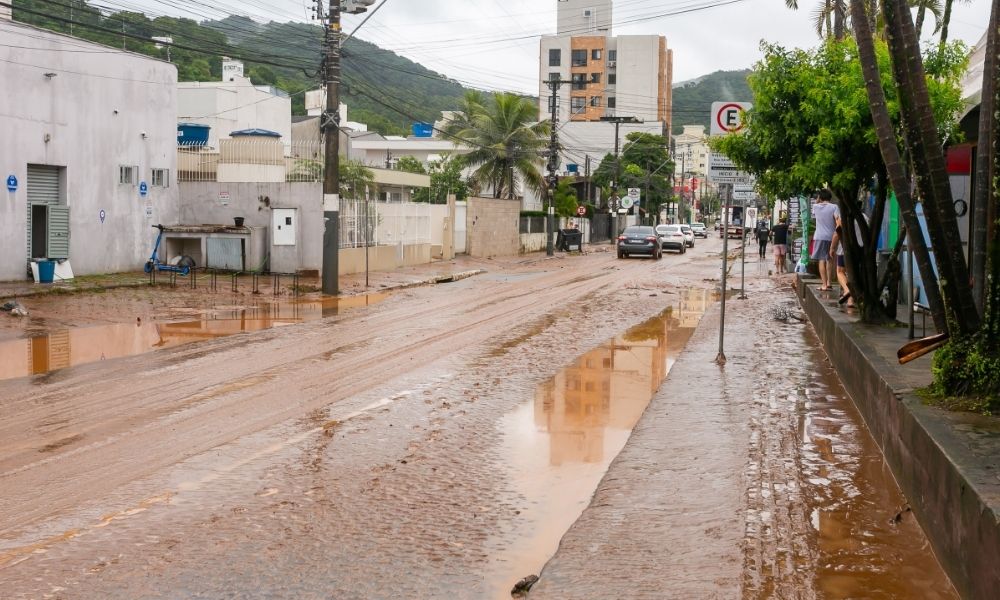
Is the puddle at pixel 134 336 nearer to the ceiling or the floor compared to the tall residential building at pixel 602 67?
nearer to the floor

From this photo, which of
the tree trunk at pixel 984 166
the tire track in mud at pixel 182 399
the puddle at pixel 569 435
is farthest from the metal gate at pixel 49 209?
the tree trunk at pixel 984 166

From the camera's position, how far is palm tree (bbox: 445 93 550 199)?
5516 cm

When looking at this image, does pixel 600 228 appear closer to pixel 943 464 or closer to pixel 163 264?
pixel 163 264

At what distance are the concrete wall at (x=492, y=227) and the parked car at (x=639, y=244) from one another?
5693mm

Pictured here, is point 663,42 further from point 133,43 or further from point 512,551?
→ point 512,551

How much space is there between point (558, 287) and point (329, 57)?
839 cm

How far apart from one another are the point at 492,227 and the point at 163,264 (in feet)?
76.2

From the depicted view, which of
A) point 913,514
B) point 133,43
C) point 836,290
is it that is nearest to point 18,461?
point 913,514

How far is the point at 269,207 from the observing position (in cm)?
2938

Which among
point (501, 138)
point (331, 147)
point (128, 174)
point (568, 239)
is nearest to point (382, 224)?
point (128, 174)

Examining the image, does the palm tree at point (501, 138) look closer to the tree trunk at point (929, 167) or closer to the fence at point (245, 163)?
the fence at point (245, 163)

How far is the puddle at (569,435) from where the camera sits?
6723 mm

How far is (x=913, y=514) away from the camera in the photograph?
23.3ft

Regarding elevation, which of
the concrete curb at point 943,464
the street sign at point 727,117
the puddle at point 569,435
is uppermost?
the street sign at point 727,117
